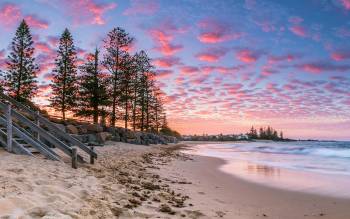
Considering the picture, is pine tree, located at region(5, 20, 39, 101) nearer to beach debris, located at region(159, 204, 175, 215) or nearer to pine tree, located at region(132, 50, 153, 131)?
pine tree, located at region(132, 50, 153, 131)

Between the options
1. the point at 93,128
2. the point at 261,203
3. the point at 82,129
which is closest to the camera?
the point at 261,203

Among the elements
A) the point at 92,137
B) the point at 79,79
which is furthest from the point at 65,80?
the point at 92,137

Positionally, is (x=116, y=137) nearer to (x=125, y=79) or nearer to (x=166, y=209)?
(x=125, y=79)

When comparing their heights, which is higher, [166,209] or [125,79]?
[125,79]

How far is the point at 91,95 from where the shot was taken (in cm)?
3588

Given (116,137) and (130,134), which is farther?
(130,134)

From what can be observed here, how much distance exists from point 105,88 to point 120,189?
30.0m

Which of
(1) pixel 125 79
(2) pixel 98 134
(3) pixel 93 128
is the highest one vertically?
(1) pixel 125 79

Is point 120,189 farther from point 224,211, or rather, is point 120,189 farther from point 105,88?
point 105,88

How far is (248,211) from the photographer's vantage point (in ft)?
21.6

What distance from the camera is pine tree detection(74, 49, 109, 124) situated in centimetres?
3556

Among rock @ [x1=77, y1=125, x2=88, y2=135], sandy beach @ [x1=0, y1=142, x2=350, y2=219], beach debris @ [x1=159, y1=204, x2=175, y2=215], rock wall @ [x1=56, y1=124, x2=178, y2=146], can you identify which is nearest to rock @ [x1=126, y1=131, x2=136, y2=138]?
rock wall @ [x1=56, y1=124, x2=178, y2=146]

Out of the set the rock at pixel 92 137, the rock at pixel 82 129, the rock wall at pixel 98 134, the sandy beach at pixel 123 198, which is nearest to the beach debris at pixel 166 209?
the sandy beach at pixel 123 198

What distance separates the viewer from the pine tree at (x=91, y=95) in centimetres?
3556
